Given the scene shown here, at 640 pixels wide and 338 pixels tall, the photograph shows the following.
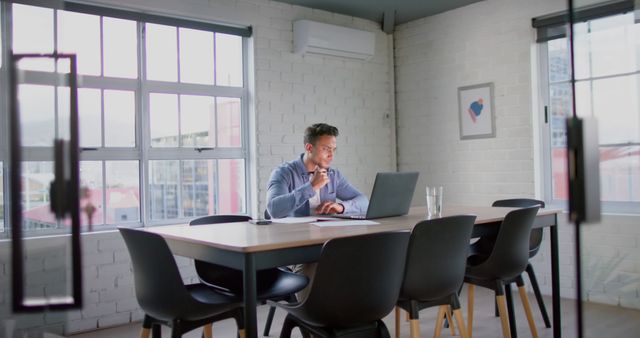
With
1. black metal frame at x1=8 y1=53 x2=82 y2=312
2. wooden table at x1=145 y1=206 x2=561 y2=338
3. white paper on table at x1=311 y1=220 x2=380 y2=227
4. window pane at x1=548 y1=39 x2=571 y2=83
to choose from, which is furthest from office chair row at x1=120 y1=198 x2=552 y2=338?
window pane at x1=548 y1=39 x2=571 y2=83

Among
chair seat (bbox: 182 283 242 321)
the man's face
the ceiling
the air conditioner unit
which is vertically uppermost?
the ceiling

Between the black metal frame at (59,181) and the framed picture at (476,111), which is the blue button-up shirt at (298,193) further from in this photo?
the black metal frame at (59,181)

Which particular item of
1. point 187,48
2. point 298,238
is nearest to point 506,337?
point 298,238

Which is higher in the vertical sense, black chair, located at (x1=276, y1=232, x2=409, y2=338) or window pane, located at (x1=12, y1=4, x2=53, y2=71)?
window pane, located at (x1=12, y1=4, x2=53, y2=71)

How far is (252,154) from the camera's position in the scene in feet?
15.2

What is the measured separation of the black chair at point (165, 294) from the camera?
209cm

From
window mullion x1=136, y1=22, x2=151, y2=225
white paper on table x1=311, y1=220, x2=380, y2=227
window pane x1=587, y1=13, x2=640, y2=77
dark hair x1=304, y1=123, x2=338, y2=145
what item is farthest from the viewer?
window mullion x1=136, y1=22, x2=151, y2=225

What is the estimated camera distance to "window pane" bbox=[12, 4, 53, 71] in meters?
0.74

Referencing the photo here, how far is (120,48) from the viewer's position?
400cm

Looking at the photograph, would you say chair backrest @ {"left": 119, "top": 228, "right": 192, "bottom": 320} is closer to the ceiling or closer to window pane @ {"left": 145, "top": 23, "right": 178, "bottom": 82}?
window pane @ {"left": 145, "top": 23, "right": 178, "bottom": 82}

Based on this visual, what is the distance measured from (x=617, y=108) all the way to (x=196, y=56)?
12.0 ft

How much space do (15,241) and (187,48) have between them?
3.81m

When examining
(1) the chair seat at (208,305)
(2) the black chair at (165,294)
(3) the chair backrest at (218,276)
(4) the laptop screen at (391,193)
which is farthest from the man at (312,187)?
(2) the black chair at (165,294)

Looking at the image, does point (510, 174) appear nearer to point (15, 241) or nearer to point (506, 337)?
point (506, 337)
